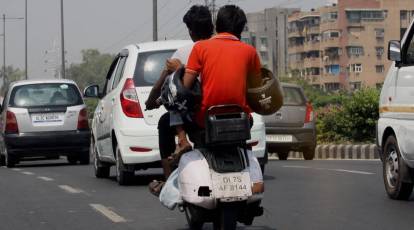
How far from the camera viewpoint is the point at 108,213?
1131 cm

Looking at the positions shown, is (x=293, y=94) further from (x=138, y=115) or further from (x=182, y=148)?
(x=182, y=148)

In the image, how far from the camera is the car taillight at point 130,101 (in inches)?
563

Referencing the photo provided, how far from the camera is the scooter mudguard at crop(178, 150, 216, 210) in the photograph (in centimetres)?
835

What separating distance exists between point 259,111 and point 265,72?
0.33 metres

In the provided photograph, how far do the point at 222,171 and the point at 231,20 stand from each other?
120cm

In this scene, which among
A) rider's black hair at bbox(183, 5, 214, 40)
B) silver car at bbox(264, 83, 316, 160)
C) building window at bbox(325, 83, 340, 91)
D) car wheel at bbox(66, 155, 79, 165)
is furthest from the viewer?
building window at bbox(325, 83, 340, 91)

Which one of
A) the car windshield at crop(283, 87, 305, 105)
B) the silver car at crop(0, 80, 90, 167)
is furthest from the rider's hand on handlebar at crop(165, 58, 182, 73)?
the car windshield at crop(283, 87, 305, 105)

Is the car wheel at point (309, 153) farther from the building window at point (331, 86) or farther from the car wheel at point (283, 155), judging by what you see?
the building window at point (331, 86)

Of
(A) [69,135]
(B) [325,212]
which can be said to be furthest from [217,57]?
(A) [69,135]

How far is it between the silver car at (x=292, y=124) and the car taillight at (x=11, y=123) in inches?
192

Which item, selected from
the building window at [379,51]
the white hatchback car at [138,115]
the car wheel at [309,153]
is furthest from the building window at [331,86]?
the white hatchback car at [138,115]

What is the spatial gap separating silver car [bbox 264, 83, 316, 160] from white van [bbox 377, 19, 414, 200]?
1071 cm

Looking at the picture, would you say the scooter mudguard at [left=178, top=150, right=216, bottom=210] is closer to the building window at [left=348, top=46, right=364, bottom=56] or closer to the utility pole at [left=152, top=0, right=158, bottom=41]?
the utility pole at [left=152, top=0, right=158, bottom=41]

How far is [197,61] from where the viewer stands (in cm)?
858
